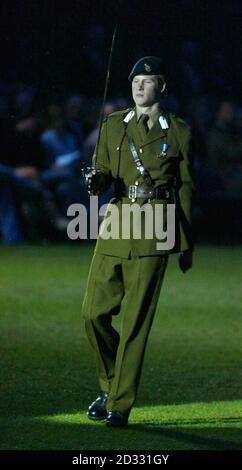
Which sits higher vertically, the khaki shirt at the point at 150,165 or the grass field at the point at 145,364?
the khaki shirt at the point at 150,165

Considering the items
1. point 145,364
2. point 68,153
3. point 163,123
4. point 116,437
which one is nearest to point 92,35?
point 68,153

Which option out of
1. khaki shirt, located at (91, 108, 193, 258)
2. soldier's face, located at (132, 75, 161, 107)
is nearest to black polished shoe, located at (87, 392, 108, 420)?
khaki shirt, located at (91, 108, 193, 258)

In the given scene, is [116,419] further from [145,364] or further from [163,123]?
[145,364]

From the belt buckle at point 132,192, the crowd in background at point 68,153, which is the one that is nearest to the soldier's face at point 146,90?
the belt buckle at point 132,192

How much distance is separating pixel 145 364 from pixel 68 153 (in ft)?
37.5

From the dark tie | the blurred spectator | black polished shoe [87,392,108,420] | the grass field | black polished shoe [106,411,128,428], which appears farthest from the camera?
the blurred spectator

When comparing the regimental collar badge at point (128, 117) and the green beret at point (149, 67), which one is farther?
the regimental collar badge at point (128, 117)

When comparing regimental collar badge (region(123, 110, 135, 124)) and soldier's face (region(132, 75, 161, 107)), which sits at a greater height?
soldier's face (region(132, 75, 161, 107))

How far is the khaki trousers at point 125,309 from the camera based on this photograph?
32.8 feet

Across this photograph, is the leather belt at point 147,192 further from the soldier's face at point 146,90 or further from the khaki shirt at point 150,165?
the soldier's face at point 146,90

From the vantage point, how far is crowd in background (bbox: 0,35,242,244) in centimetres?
2395

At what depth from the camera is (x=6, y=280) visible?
741 inches

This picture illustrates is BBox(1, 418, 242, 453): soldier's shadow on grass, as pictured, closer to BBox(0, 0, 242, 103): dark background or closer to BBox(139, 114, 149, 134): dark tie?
BBox(139, 114, 149, 134): dark tie
